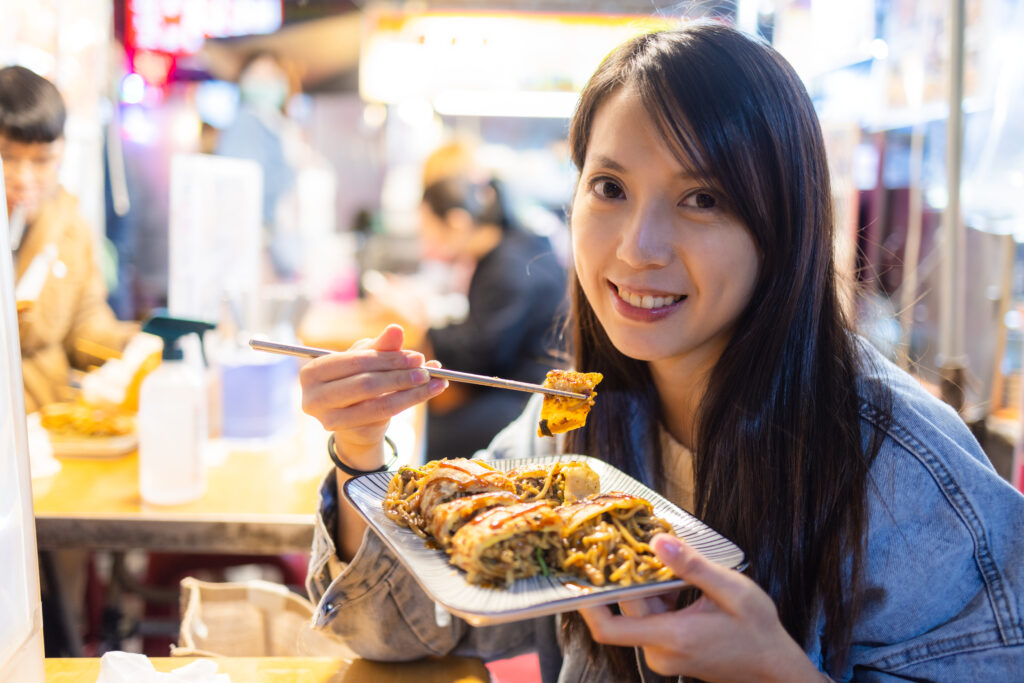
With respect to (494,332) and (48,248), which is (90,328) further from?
(494,332)

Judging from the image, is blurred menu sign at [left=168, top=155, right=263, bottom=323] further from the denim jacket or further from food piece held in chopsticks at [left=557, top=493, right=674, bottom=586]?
food piece held in chopsticks at [left=557, top=493, right=674, bottom=586]

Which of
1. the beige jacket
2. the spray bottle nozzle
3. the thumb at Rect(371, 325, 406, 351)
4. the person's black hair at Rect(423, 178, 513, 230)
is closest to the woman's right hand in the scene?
the thumb at Rect(371, 325, 406, 351)

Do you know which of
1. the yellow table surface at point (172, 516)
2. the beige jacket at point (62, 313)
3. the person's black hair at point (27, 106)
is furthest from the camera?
the beige jacket at point (62, 313)

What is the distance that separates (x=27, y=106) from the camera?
238cm

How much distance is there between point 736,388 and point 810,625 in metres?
0.41

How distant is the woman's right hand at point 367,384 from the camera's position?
4.03 ft

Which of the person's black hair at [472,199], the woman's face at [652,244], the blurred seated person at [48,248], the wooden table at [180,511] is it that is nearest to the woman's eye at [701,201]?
the woman's face at [652,244]

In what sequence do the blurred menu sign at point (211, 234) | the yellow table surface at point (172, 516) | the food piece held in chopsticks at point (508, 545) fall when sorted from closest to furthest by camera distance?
the food piece held in chopsticks at point (508, 545) < the yellow table surface at point (172, 516) < the blurred menu sign at point (211, 234)

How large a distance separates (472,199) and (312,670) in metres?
3.05

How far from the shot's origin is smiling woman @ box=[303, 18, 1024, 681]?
1.15 metres

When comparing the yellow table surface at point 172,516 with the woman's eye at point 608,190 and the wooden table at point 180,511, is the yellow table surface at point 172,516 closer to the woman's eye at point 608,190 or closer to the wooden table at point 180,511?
the wooden table at point 180,511

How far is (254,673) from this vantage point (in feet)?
3.90

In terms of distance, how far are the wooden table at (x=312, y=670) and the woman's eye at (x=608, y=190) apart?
0.85 m

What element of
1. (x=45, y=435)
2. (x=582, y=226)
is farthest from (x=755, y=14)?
(x=45, y=435)
